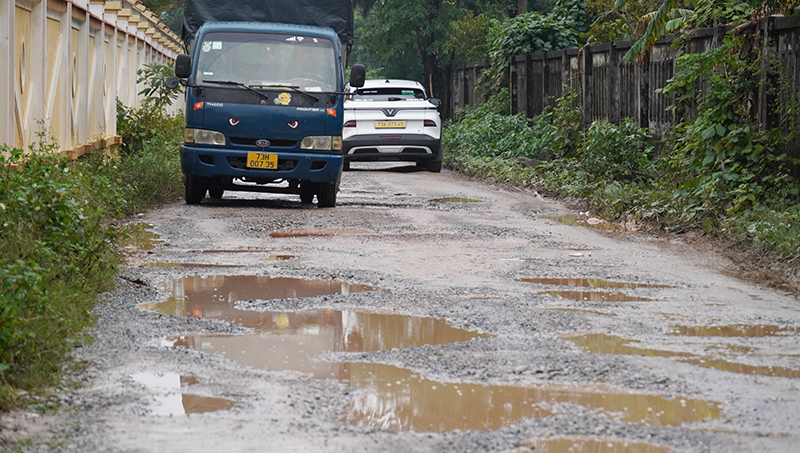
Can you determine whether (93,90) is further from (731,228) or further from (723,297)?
(723,297)

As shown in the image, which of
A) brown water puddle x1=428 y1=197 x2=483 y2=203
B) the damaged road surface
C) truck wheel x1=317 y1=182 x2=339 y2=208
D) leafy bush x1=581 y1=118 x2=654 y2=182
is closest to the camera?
the damaged road surface

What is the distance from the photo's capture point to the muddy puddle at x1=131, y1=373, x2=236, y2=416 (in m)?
3.96

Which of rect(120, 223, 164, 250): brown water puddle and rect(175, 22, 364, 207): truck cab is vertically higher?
rect(175, 22, 364, 207): truck cab

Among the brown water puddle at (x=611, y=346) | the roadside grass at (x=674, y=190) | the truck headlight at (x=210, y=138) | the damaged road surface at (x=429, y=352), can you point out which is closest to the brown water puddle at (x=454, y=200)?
the roadside grass at (x=674, y=190)

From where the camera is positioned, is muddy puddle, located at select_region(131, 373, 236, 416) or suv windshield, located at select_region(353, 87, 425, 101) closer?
muddy puddle, located at select_region(131, 373, 236, 416)

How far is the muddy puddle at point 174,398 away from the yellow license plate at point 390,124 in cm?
1441

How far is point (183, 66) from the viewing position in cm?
1186

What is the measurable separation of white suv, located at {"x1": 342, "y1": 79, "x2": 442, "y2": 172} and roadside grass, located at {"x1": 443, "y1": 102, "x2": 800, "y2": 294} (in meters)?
1.30

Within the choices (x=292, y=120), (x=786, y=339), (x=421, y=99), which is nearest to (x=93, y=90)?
(x=292, y=120)

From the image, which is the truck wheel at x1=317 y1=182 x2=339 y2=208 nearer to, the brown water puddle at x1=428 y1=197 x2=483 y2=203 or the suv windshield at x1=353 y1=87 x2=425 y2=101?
the brown water puddle at x1=428 y1=197 x2=483 y2=203

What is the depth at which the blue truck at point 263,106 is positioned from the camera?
11.8 metres

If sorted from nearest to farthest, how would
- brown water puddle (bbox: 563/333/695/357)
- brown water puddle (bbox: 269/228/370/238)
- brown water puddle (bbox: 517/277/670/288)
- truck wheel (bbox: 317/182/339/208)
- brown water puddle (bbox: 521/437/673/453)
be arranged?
brown water puddle (bbox: 521/437/673/453) < brown water puddle (bbox: 563/333/695/357) < brown water puddle (bbox: 517/277/670/288) < brown water puddle (bbox: 269/228/370/238) < truck wheel (bbox: 317/182/339/208)

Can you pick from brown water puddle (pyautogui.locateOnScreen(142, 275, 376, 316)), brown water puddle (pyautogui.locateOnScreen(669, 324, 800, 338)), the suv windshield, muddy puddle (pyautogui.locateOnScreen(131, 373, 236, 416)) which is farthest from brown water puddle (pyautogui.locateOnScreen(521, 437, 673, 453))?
the suv windshield

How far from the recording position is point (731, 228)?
9117 mm
